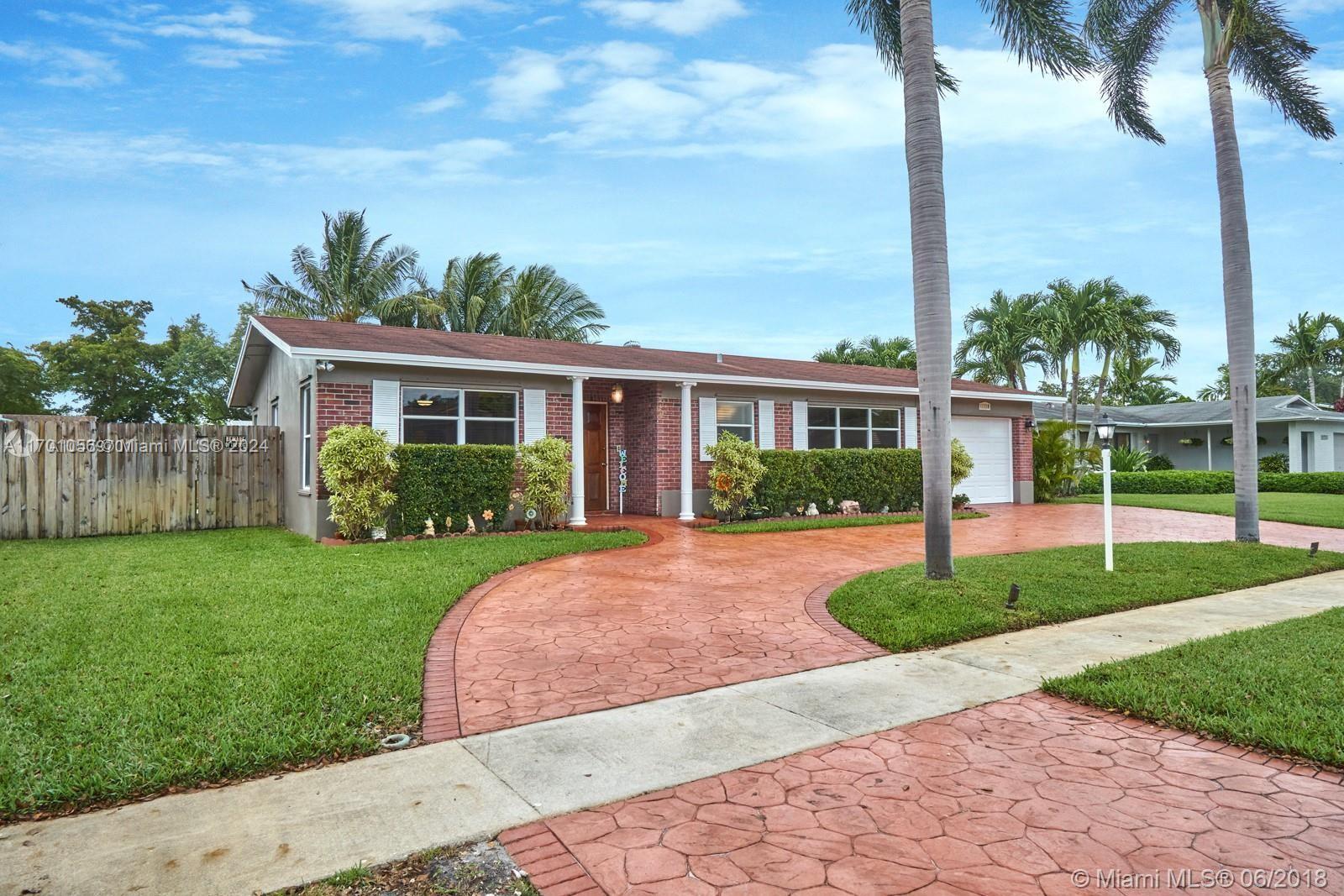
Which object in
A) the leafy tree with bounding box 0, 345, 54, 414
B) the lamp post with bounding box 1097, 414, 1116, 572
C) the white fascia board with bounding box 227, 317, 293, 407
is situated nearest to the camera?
the lamp post with bounding box 1097, 414, 1116, 572

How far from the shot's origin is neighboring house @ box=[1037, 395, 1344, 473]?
29.6 metres

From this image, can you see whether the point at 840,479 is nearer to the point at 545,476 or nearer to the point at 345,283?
the point at 545,476

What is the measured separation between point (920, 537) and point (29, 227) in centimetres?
2742

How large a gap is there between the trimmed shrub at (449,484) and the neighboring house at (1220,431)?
23163 mm

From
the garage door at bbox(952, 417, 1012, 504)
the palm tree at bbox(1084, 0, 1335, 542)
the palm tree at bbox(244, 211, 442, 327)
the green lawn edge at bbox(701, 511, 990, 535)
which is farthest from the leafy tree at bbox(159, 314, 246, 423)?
the palm tree at bbox(1084, 0, 1335, 542)

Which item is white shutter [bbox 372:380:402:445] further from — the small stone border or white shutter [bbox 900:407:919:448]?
white shutter [bbox 900:407:919:448]

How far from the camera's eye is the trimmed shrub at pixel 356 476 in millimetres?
10570

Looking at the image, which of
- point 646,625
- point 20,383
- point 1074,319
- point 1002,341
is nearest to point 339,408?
point 646,625

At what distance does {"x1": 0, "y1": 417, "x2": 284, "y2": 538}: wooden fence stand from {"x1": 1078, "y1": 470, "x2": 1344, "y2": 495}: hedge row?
79.2ft

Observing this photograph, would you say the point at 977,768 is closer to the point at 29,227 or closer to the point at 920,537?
the point at 920,537

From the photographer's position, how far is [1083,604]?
6684 mm

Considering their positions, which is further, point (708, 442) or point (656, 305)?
point (656, 305)

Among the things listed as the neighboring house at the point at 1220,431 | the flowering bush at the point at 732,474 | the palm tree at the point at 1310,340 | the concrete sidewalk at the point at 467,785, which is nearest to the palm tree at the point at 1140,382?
the neighboring house at the point at 1220,431

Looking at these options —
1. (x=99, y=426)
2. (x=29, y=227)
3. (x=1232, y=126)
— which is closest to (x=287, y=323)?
(x=99, y=426)
